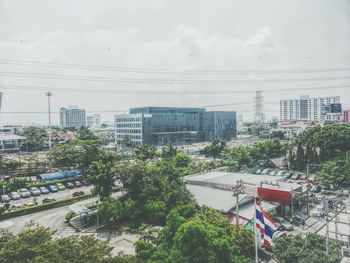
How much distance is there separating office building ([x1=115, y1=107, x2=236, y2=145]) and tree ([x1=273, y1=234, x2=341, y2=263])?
52873 millimetres

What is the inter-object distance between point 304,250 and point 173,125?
59.0 m

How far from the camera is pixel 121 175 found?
19453 mm

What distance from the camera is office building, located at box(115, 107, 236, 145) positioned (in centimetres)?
6525

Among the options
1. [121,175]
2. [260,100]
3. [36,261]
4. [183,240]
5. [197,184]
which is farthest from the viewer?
[260,100]

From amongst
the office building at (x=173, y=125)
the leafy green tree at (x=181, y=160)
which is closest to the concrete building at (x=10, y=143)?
the office building at (x=173, y=125)

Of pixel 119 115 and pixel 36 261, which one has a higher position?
pixel 119 115

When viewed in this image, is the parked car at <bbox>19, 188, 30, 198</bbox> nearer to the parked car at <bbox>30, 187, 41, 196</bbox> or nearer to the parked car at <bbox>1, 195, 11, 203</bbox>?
the parked car at <bbox>30, 187, 41, 196</bbox>

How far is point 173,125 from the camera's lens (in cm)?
6994

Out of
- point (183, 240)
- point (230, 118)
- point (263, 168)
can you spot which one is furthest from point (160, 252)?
point (230, 118)

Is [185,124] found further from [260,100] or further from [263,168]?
[263,168]

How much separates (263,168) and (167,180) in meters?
19.8

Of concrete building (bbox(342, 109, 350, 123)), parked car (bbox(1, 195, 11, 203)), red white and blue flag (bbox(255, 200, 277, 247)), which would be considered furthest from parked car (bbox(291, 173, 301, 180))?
concrete building (bbox(342, 109, 350, 123))

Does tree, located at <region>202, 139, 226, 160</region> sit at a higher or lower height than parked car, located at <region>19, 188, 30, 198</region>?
higher

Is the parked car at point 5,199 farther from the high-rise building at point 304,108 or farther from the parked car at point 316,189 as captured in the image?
the high-rise building at point 304,108
